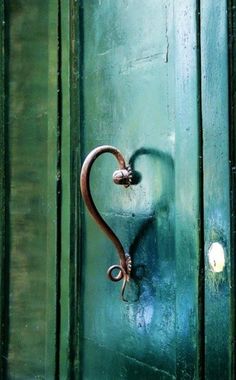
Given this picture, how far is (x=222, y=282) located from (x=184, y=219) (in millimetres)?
125

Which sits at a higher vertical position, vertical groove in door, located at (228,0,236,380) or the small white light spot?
vertical groove in door, located at (228,0,236,380)

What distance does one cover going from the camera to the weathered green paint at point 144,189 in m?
0.92

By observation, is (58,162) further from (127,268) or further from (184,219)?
(184,219)

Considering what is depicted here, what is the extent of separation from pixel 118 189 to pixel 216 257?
0.31 m

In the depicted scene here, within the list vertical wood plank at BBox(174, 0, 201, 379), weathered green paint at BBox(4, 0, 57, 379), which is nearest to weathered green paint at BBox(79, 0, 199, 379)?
vertical wood plank at BBox(174, 0, 201, 379)

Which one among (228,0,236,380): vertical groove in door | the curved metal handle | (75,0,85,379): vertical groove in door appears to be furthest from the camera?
(75,0,85,379): vertical groove in door

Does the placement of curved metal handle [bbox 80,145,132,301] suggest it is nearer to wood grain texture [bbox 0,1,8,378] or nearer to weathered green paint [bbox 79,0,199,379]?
weathered green paint [bbox 79,0,199,379]

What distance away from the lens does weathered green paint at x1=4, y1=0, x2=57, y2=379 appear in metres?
1.41

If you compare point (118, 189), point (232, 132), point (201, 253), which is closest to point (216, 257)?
point (201, 253)

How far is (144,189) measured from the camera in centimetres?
104

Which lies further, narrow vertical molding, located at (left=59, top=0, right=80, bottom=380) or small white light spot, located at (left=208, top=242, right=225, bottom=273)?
narrow vertical molding, located at (left=59, top=0, right=80, bottom=380)

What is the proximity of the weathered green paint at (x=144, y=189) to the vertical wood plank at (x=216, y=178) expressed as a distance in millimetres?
24

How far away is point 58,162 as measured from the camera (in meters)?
1.35

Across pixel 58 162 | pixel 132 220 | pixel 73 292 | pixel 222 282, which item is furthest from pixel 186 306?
pixel 58 162
